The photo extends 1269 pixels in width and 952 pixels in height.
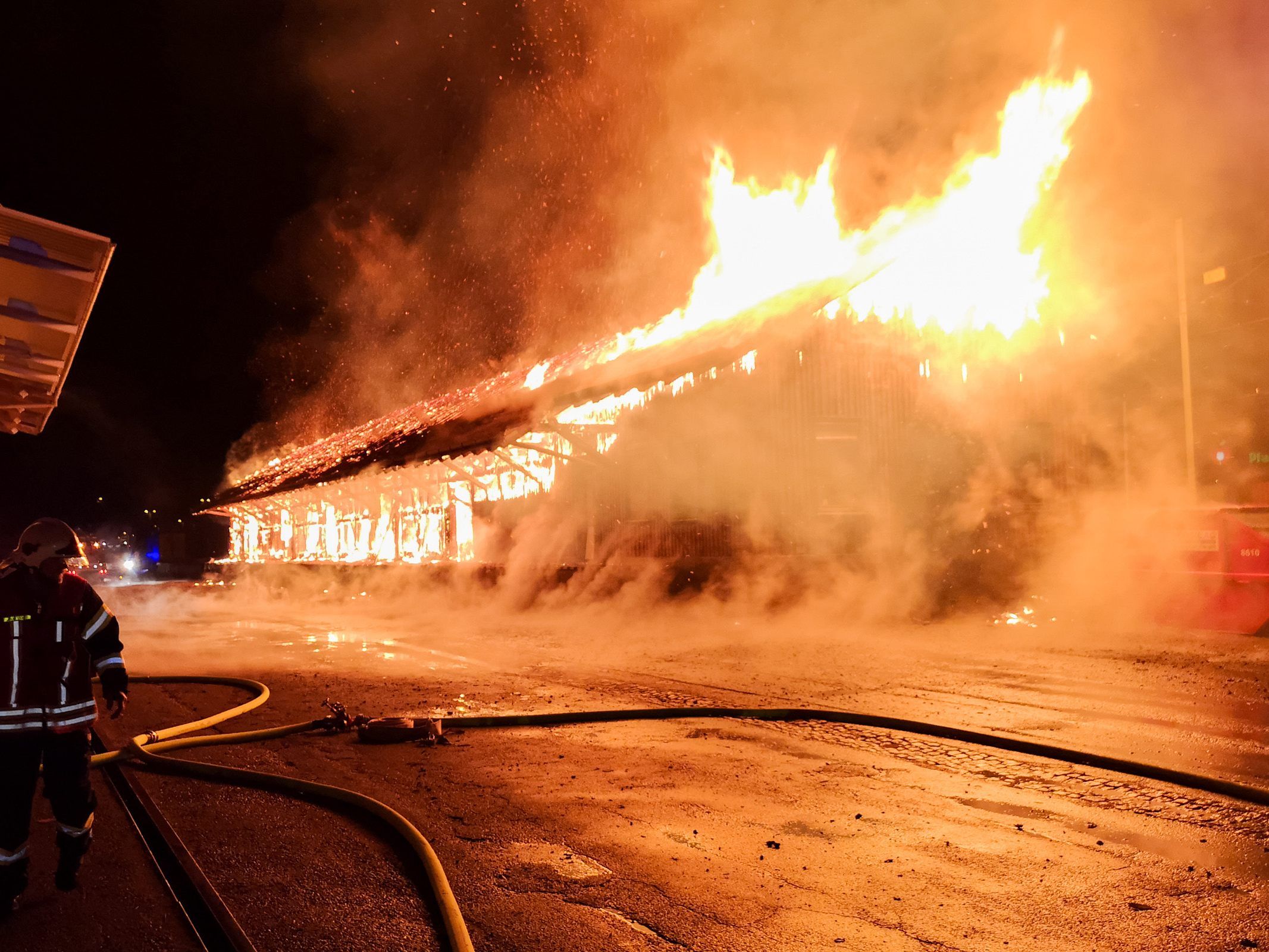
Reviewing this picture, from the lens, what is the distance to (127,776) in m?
5.48

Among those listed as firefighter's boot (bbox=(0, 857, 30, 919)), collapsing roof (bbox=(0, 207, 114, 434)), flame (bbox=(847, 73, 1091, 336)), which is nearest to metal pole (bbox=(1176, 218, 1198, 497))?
flame (bbox=(847, 73, 1091, 336))

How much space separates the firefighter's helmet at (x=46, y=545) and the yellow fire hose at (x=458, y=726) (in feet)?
6.14

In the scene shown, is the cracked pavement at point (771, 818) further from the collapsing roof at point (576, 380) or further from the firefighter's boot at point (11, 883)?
the collapsing roof at point (576, 380)

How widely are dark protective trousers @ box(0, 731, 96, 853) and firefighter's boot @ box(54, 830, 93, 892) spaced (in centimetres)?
5

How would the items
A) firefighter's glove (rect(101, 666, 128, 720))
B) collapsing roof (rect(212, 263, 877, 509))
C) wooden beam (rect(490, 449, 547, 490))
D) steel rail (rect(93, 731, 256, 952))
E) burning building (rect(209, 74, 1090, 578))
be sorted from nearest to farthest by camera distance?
1. steel rail (rect(93, 731, 256, 952))
2. firefighter's glove (rect(101, 666, 128, 720))
3. collapsing roof (rect(212, 263, 877, 509))
4. burning building (rect(209, 74, 1090, 578))
5. wooden beam (rect(490, 449, 547, 490))

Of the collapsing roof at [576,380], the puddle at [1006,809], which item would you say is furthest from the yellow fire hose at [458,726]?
the collapsing roof at [576,380]

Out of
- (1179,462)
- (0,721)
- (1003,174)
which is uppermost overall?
Result: (1003,174)

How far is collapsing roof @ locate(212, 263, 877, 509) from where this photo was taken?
15344 millimetres

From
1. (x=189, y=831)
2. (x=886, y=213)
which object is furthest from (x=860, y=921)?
(x=886, y=213)

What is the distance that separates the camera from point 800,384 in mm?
17141

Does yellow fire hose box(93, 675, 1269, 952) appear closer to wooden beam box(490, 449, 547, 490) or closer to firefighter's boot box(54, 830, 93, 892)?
firefighter's boot box(54, 830, 93, 892)

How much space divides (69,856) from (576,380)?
534 inches

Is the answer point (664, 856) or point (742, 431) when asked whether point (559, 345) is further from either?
point (664, 856)

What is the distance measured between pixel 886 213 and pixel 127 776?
598 inches
